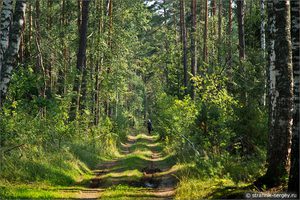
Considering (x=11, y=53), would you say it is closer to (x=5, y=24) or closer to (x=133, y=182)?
(x=5, y=24)

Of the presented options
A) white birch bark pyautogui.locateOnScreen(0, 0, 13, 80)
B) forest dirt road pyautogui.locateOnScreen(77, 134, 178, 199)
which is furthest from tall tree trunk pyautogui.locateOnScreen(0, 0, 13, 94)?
forest dirt road pyautogui.locateOnScreen(77, 134, 178, 199)

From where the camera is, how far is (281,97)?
8.95 m

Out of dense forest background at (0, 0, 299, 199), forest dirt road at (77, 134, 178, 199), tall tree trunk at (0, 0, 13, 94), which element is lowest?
forest dirt road at (77, 134, 178, 199)

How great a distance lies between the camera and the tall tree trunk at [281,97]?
889 cm

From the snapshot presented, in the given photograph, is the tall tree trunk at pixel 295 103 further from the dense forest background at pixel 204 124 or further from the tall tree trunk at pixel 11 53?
the tall tree trunk at pixel 11 53

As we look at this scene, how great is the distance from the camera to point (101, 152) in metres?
22.0

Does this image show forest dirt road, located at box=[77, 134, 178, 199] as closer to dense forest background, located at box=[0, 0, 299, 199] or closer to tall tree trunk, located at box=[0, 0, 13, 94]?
dense forest background, located at box=[0, 0, 299, 199]

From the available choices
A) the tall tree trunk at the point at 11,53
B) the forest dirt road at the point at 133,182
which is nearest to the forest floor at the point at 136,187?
the forest dirt road at the point at 133,182

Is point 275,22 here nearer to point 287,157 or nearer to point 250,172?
point 287,157

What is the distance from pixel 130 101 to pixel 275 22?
62755mm

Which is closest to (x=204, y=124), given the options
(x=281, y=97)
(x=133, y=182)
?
(x=133, y=182)

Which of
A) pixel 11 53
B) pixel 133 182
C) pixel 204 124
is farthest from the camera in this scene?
pixel 204 124

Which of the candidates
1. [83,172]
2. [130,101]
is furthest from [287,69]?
[130,101]

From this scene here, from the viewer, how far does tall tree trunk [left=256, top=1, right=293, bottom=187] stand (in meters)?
8.89
